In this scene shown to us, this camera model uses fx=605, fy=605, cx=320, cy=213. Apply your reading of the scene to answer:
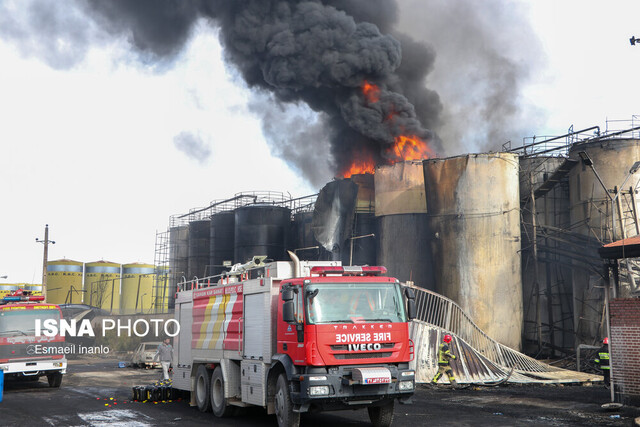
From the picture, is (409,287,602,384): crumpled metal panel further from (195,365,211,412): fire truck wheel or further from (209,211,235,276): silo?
(209,211,235,276): silo

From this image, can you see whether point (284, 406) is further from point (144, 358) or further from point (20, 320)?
point (144, 358)

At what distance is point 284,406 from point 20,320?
47.2 ft

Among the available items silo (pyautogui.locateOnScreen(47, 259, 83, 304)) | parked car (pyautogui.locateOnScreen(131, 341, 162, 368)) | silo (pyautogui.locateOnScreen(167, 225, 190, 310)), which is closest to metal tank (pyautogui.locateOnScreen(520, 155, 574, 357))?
parked car (pyautogui.locateOnScreen(131, 341, 162, 368))

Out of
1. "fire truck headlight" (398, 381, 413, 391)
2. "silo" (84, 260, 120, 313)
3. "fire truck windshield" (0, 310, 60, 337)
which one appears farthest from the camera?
"silo" (84, 260, 120, 313)

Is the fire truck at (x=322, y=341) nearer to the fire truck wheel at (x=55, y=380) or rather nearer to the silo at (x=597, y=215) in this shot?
the fire truck wheel at (x=55, y=380)

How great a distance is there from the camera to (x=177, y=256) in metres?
55.5

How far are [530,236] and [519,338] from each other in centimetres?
566

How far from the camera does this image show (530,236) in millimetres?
31766

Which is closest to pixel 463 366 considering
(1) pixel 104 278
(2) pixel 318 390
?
(2) pixel 318 390

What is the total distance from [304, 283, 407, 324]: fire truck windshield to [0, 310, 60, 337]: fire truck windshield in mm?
14846

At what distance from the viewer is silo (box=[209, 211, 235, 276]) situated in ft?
152

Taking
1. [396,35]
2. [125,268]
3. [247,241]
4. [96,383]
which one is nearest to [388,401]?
[96,383]

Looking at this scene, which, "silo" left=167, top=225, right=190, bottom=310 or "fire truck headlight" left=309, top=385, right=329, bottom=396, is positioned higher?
"silo" left=167, top=225, right=190, bottom=310

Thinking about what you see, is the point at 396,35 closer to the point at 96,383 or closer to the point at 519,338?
the point at 519,338
